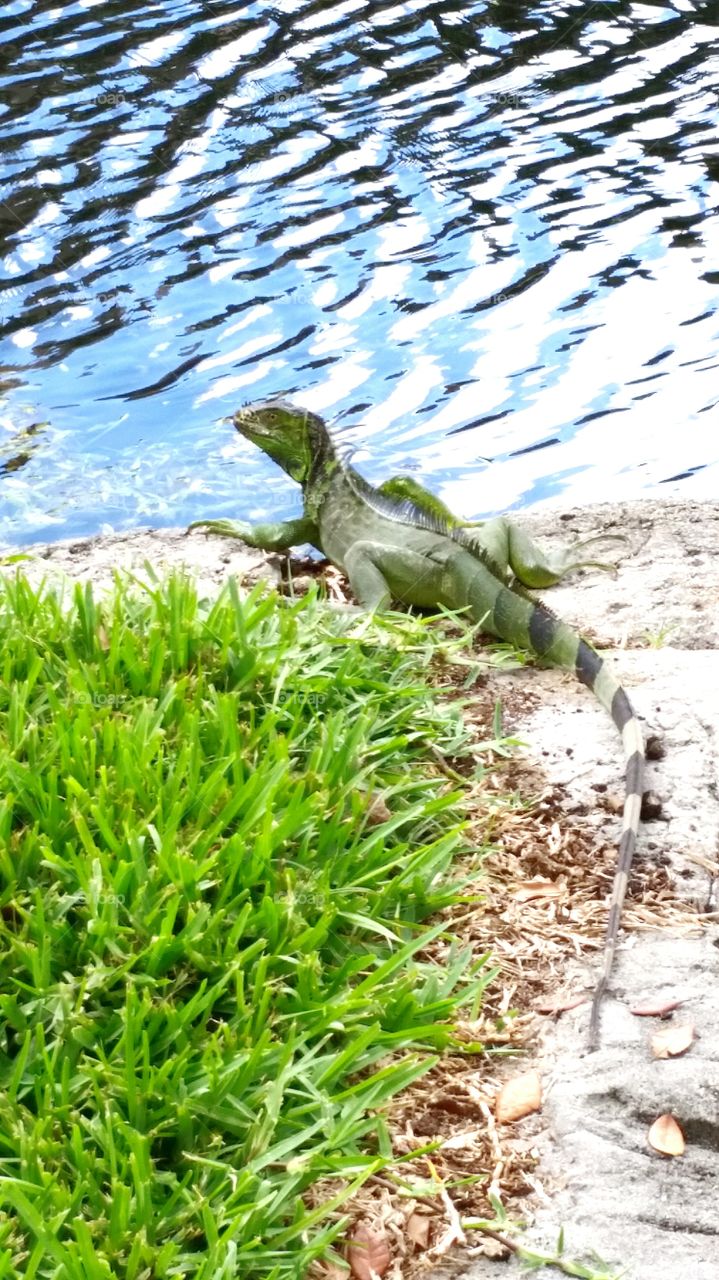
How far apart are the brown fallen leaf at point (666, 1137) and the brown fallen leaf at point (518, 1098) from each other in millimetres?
207

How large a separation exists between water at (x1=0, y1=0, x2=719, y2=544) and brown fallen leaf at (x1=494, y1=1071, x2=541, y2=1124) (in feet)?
13.7

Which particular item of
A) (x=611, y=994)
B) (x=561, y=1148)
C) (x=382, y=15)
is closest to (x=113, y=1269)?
(x=561, y=1148)

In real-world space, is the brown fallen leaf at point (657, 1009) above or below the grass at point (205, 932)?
below

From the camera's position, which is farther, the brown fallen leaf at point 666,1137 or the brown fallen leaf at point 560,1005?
the brown fallen leaf at point 560,1005

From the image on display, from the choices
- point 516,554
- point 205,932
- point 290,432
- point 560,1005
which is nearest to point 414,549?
point 516,554

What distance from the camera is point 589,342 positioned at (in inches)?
305

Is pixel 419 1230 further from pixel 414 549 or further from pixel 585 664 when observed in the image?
pixel 414 549

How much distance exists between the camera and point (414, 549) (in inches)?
175

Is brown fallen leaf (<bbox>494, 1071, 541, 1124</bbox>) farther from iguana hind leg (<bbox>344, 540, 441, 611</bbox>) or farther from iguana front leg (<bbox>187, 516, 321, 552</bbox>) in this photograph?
iguana front leg (<bbox>187, 516, 321, 552</bbox>)

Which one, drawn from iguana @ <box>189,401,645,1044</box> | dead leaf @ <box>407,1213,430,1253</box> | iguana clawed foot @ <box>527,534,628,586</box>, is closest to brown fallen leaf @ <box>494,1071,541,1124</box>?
dead leaf @ <box>407,1213,430,1253</box>

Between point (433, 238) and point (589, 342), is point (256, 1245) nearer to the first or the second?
point (589, 342)

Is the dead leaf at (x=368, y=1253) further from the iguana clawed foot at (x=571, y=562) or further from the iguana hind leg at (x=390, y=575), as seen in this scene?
the iguana clawed foot at (x=571, y=562)

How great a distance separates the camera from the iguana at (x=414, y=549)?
13.4 ft

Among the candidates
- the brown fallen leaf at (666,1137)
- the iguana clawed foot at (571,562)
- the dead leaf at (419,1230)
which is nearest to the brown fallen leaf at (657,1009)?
the brown fallen leaf at (666,1137)
